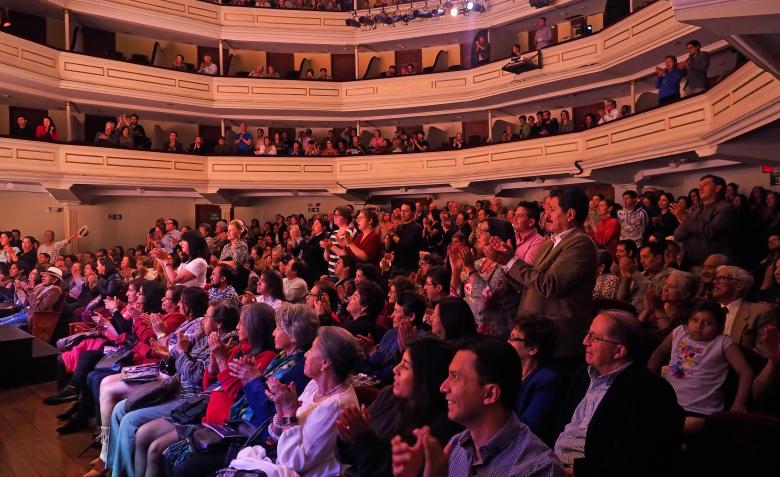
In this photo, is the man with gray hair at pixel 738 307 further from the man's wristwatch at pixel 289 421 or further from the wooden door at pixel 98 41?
the wooden door at pixel 98 41

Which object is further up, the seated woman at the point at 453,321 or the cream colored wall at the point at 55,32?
the cream colored wall at the point at 55,32

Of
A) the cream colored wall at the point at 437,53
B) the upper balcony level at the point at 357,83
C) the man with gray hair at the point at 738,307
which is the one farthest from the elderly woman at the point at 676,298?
the cream colored wall at the point at 437,53

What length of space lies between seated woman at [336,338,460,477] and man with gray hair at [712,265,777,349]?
6.77 ft

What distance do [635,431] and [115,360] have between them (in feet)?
13.5

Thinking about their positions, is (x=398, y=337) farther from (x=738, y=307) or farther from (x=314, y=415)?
(x=738, y=307)

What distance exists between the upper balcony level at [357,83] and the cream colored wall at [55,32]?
5.60 feet

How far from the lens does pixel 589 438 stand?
2055 millimetres

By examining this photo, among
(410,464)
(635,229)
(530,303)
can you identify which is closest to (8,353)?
(530,303)

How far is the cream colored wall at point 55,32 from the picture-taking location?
13.7m

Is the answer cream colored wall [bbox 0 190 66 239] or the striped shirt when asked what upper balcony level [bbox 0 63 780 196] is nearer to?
cream colored wall [bbox 0 190 66 239]

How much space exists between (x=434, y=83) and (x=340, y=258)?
10468 mm

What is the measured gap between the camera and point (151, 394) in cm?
382

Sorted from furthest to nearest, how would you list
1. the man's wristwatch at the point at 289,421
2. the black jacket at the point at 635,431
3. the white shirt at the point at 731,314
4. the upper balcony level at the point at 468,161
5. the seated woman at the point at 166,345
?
the upper balcony level at the point at 468,161
the seated woman at the point at 166,345
the white shirt at the point at 731,314
the man's wristwatch at the point at 289,421
the black jacket at the point at 635,431

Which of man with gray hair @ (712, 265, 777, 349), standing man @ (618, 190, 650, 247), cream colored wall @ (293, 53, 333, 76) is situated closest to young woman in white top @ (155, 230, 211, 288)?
man with gray hair @ (712, 265, 777, 349)
